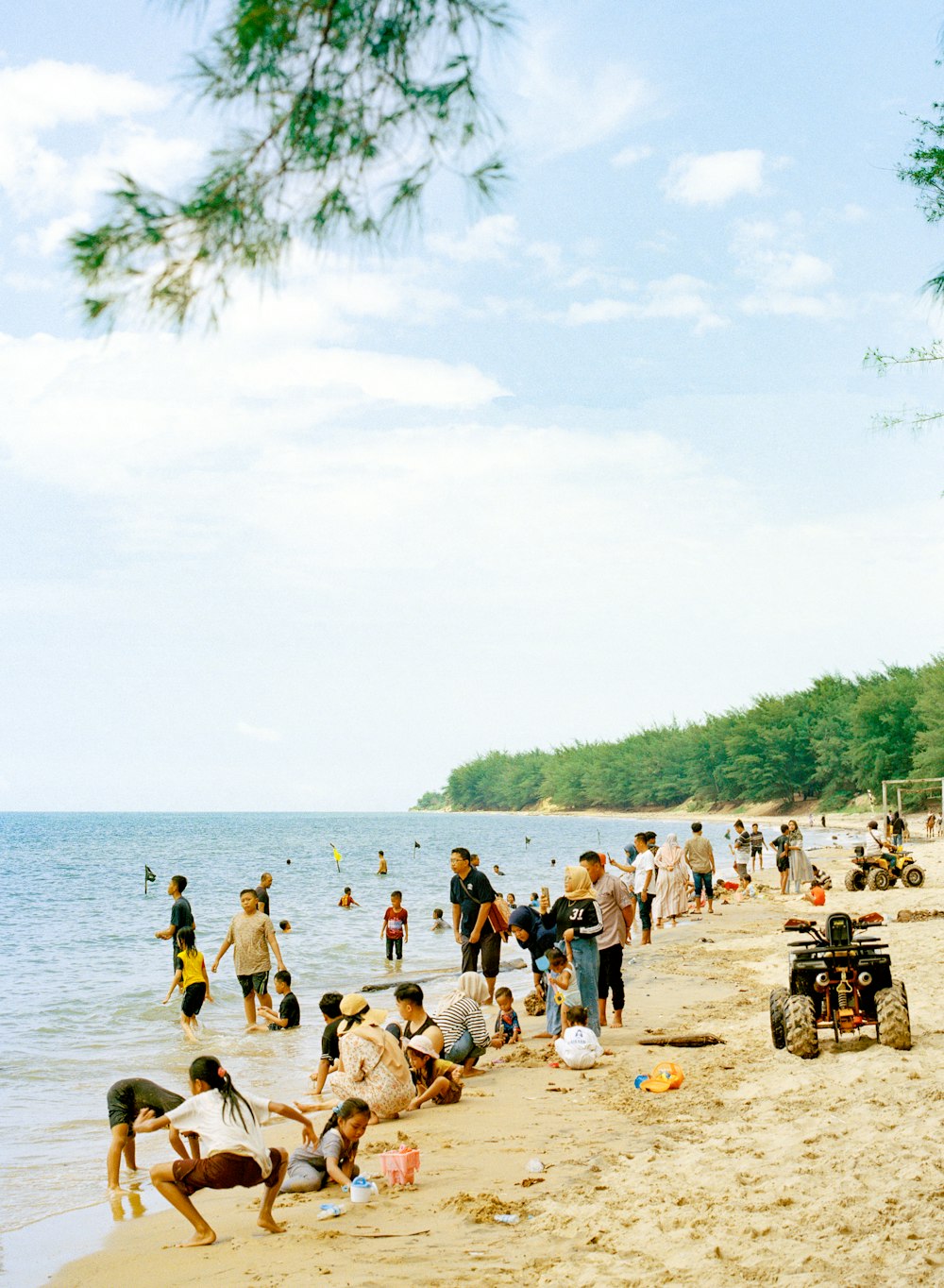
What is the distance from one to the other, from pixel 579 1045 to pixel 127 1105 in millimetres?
3563

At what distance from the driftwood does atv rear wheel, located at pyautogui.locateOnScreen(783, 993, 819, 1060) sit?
139cm

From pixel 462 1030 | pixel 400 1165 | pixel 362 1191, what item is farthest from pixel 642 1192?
pixel 462 1030

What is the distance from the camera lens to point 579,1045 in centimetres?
888

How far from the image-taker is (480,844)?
3189 inches

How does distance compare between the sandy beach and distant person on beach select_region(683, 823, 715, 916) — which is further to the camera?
distant person on beach select_region(683, 823, 715, 916)

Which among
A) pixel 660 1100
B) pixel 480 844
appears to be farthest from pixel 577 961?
pixel 480 844

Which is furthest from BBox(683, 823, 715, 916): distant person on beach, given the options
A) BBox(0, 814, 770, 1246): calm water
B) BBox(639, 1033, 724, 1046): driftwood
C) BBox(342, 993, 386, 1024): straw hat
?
BBox(342, 993, 386, 1024): straw hat

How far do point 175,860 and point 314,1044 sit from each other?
5809cm

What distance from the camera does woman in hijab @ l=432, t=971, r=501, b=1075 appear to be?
29.6 feet

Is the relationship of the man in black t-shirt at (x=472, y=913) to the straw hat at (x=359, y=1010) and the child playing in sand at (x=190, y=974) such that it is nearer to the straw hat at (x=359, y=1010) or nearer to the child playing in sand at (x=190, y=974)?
the child playing in sand at (x=190, y=974)

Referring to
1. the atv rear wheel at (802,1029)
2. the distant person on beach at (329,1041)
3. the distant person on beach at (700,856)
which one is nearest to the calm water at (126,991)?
the distant person on beach at (329,1041)

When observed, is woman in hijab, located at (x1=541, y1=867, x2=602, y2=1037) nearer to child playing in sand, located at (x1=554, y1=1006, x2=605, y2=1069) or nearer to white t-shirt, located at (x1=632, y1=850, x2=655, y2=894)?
child playing in sand, located at (x1=554, y1=1006, x2=605, y2=1069)

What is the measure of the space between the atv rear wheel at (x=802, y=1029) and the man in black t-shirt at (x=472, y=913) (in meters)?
3.42

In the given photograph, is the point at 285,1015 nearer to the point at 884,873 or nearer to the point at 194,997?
the point at 194,997
